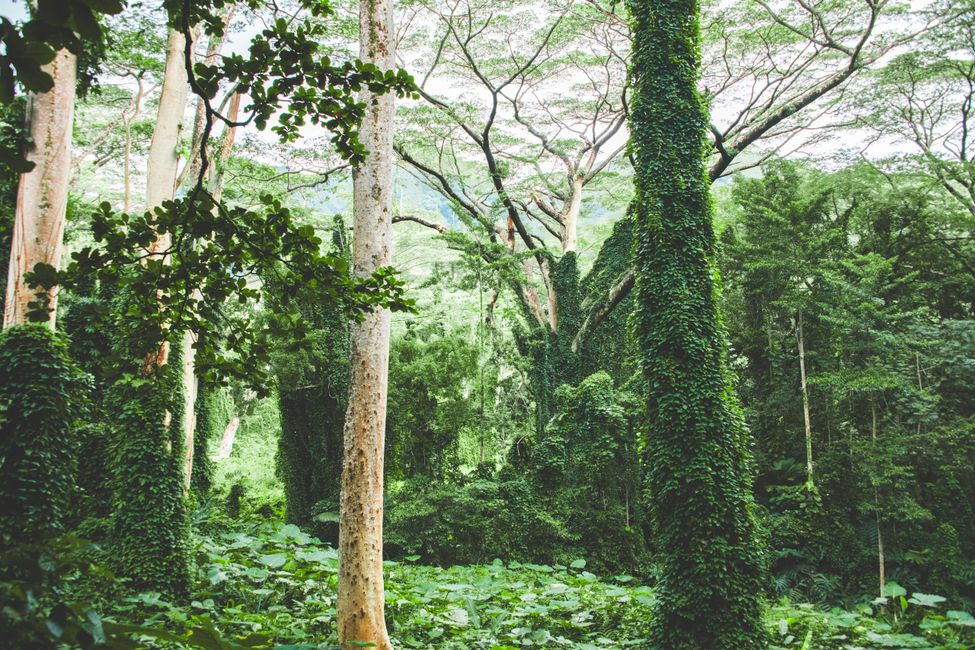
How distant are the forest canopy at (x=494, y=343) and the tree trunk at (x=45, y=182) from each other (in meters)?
0.02

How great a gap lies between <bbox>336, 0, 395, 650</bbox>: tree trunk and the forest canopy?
3 centimetres

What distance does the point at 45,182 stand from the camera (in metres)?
4.29

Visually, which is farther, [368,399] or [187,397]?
[187,397]

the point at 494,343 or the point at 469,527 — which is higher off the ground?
the point at 494,343

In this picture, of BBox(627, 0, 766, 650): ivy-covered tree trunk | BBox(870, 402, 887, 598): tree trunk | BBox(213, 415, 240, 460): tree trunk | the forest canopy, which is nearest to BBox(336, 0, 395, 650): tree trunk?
the forest canopy

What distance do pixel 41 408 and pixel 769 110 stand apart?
40.0 feet

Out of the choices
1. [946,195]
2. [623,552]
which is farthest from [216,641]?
[946,195]

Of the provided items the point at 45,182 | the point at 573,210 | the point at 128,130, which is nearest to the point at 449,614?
the point at 45,182

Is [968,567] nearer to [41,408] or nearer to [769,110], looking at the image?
[769,110]

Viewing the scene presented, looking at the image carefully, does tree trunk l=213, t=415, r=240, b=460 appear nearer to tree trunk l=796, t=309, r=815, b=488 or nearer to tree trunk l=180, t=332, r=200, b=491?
tree trunk l=180, t=332, r=200, b=491

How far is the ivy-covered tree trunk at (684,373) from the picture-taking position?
17.0ft

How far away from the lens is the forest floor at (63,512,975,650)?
4.01m

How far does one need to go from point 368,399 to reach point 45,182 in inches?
118

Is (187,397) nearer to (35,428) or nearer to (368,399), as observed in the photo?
(368,399)
